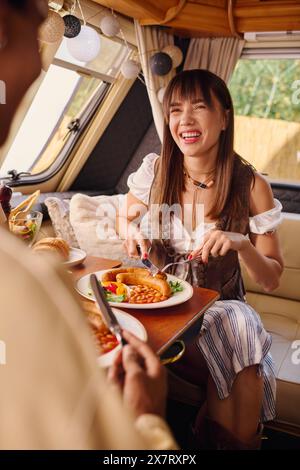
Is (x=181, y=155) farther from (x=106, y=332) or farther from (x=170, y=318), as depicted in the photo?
(x=106, y=332)

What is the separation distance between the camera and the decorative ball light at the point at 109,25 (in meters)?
2.78

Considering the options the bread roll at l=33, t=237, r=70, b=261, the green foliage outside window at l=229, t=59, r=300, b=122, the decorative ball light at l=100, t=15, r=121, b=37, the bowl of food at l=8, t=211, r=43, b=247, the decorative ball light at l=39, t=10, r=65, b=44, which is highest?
the green foliage outside window at l=229, t=59, r=300, b=122

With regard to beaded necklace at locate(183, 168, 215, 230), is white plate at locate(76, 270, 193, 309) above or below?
below

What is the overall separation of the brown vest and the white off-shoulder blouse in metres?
0.04

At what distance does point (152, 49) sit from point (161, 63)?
239 millimetres

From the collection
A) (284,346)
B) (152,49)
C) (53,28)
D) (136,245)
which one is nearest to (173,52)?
(152,49)

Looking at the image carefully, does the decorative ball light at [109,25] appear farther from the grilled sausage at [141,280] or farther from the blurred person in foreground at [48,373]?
the blurred person in foreground at [48,373]

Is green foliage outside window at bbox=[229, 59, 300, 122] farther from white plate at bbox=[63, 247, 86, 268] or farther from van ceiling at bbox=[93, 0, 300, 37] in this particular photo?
A: white plate at bbox=[63, 247, 86, 268]

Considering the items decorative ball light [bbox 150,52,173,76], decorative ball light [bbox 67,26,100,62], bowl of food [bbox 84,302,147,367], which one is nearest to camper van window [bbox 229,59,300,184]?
decorative ball light [bbox 150,52,173,76]

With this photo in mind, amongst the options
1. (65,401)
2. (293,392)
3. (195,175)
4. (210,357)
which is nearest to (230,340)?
(210,357)

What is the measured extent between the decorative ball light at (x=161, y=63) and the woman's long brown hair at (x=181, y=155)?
1217 mm

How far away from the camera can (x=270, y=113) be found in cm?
360

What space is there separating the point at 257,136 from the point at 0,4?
11.3 ft

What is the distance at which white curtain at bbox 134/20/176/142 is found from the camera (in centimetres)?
327
